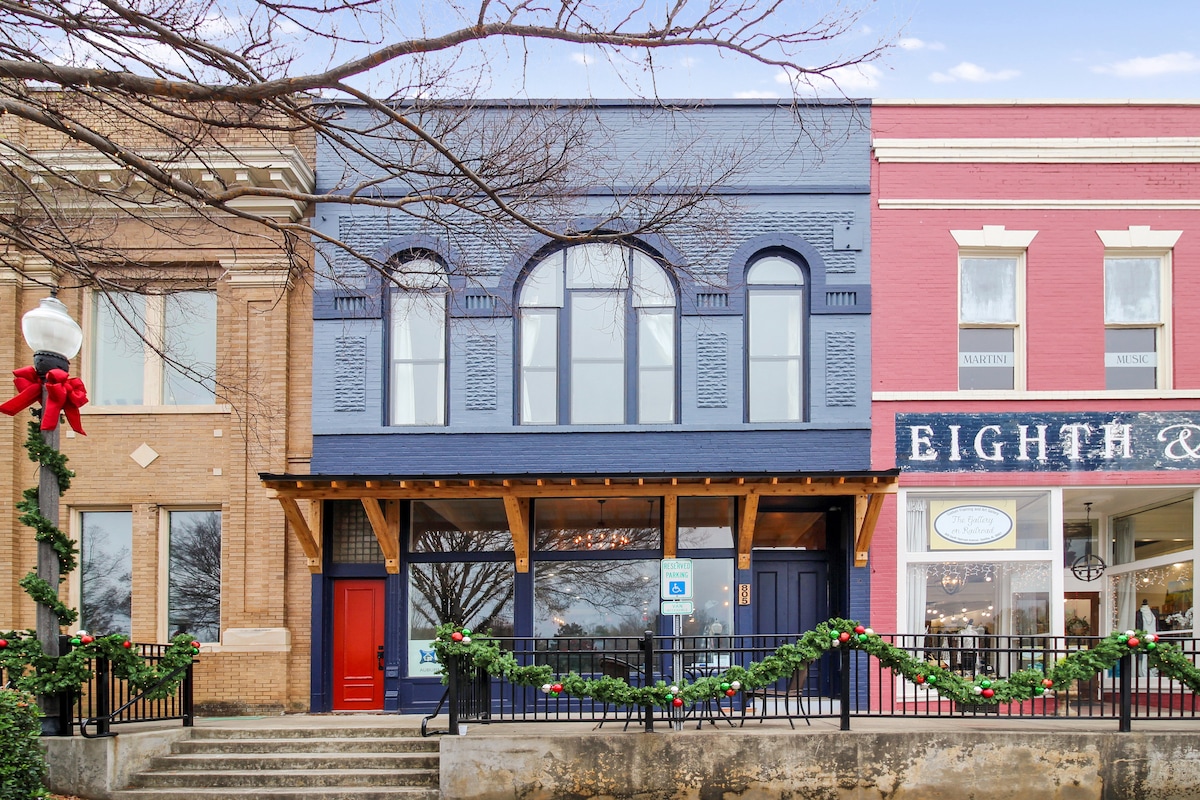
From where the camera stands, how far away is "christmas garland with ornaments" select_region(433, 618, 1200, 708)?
1143cm

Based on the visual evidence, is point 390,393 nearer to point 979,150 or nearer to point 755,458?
point 755,458

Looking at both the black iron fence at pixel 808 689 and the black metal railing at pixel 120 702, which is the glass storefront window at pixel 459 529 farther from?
the black metal railing at pixel 120 702

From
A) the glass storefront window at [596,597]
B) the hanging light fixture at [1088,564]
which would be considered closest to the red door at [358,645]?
the glass storefront window at [596,597]

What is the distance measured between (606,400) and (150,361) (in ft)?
20.2

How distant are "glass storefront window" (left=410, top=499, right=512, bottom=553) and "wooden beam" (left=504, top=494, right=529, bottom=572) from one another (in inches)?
11.3

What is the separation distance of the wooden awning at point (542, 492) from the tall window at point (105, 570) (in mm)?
2320

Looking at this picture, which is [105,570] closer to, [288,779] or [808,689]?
[288,779]

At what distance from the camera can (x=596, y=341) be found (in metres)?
15.5

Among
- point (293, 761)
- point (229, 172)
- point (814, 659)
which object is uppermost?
point (229, 172)

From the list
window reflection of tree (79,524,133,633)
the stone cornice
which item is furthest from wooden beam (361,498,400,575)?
the stone cornice

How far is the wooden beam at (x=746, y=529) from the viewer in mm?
14344

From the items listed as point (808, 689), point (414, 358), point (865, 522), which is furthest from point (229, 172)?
point (808, 689)

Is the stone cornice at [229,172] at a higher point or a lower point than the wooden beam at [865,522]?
higher

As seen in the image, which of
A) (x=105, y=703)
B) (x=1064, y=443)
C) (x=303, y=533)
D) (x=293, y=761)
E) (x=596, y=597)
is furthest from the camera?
(x=596, y=597)
